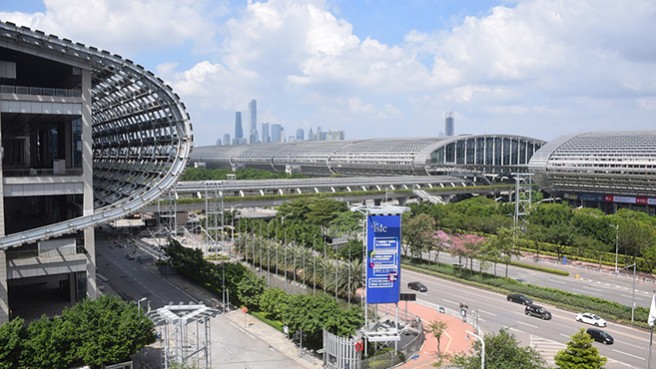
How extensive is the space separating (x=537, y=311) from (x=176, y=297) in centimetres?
2642

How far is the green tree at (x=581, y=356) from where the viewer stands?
2366 centimetres

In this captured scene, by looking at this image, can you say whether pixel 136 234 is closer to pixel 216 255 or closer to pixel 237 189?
pixel 237 189

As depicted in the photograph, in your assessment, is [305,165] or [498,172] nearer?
[498,172]

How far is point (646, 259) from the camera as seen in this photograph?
47.7m

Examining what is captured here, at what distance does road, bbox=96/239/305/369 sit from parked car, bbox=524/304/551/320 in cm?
1846

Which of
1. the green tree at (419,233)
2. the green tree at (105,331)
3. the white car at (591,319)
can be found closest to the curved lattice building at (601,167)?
the green tree at (419,233)

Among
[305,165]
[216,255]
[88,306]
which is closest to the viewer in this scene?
[88,306]

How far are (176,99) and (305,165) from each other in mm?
111084

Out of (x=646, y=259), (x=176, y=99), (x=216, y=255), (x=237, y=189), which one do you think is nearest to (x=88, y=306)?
(x=176, y=99)

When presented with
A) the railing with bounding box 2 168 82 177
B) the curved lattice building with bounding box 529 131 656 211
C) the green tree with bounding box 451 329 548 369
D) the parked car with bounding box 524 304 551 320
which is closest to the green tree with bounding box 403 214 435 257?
the parked car with bounding box 524 304 551 320

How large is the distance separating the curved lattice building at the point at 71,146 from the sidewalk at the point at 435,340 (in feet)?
57.3

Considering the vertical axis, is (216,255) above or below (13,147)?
below

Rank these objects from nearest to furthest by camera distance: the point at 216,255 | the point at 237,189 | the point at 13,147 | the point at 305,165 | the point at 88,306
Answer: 1. the point at 88,306
2. the point at 13,147
3. the point at 216,255
4. the point at 237,189
5. the point at 305,165

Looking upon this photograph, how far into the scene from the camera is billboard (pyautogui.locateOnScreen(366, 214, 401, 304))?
29.5 m
